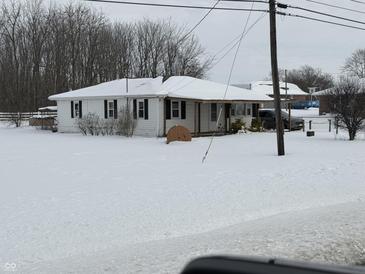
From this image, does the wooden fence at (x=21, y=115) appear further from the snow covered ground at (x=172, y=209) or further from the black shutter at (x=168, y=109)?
the snow covered ground at (x=172, y=209)

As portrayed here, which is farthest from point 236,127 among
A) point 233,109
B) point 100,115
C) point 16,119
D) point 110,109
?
point 16,119

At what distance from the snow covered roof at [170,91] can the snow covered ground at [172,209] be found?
38.2 ft

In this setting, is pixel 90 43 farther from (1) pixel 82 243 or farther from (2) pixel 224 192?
(1) pixel 82 243

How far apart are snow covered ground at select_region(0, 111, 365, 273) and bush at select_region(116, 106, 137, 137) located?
1111 cm

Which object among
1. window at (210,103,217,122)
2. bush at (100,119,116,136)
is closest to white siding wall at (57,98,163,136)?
bush at (100,119,116,136)

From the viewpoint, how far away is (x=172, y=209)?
11383mm

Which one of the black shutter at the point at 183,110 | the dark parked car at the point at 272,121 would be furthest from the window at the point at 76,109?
the dark parked car at the point at 272,121

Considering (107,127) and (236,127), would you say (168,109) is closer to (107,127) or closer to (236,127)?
(107,127)

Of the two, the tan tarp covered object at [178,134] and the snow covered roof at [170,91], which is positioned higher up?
the snow covered roof at [170,91]

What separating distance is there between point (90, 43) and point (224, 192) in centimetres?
5786

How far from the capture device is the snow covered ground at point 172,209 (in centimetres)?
729

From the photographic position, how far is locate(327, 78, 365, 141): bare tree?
29.9 metres

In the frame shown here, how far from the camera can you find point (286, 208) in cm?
1177

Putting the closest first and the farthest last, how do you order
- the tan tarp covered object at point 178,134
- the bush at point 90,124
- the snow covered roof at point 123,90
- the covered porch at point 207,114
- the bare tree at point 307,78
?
1. the tan tarp covered object at point 178,134
2. the snow covered roof at point 123,90
3. the covered porch at point 207,114
4. the bush at point 90,124
5. the bare tree at point 307,78
